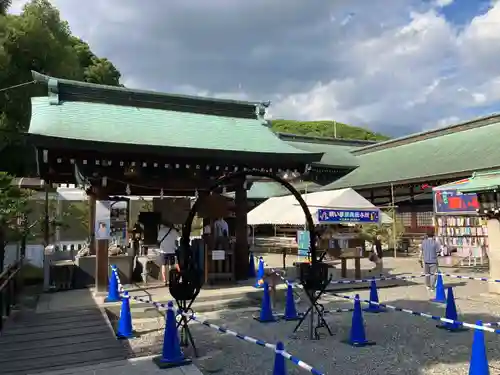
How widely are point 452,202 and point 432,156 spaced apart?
6064 mm

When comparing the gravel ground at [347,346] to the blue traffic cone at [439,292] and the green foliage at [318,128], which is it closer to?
the blue traffic cone at [439,292]

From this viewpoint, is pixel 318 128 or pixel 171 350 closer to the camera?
pixel 171 350

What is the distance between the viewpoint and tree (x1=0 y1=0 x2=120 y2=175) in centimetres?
2314

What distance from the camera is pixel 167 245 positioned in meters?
11.2

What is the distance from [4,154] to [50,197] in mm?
6252

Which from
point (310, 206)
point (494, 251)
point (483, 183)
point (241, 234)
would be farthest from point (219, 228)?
point (494, 251)

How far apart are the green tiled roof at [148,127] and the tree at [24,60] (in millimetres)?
12272

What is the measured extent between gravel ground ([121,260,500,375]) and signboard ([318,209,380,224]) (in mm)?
4248

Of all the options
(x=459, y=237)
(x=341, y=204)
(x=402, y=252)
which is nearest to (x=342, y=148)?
(x=402, y=252)

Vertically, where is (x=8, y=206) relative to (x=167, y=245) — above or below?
above

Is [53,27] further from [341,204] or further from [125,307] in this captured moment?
[125,307]

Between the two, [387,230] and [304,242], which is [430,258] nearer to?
[304,242]

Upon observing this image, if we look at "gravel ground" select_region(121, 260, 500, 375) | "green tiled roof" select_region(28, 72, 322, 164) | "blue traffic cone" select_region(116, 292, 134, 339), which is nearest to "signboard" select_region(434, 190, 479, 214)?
"gravel ground" select_region(121, 260, 500, 375)

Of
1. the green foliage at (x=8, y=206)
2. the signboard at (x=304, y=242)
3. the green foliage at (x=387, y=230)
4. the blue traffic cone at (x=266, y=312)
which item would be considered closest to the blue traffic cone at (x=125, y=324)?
the blue traffic cone at (x=266, y=312)
